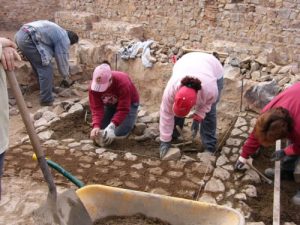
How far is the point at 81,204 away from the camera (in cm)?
308

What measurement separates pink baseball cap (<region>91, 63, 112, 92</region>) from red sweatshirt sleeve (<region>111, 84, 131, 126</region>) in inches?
9.5

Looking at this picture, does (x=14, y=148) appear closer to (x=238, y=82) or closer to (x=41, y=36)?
(x=41, y=36)

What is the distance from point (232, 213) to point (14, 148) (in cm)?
285

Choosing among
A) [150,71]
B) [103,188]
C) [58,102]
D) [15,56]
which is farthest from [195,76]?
[58,102]

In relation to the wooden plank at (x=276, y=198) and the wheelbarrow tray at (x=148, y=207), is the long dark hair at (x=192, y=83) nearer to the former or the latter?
the wooden plank at (x=276, y=198)

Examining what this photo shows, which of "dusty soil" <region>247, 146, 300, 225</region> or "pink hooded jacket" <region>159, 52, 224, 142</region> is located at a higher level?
"pink hooded jacket" <region>159, 52, 224, 142</region>

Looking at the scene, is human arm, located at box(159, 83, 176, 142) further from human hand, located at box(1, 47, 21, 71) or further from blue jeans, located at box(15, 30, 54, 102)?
blue jeans, located at box(15, 30, 54, 102)

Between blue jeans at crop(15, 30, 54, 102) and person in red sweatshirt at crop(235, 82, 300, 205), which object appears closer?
person in red sweatshirt at crop(235, 82, 300, 205)

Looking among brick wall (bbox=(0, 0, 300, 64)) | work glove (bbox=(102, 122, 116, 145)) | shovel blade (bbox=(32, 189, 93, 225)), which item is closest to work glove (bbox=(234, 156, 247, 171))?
work glove (bbox=(102, 122, 116, 145))

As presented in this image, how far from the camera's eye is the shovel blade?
9.62ft

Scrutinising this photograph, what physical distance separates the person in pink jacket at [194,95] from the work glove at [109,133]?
1.85 feet

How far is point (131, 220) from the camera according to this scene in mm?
3240

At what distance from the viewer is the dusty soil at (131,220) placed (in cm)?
321

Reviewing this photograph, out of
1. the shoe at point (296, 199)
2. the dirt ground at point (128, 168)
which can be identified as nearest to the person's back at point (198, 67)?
the dirt ground at point (128, 168)
